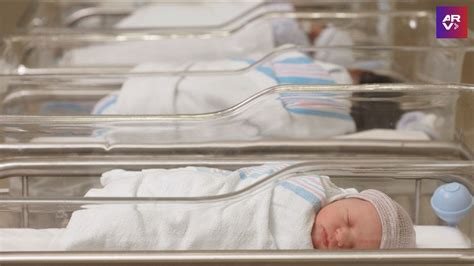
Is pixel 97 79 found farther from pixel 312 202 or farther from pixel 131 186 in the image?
pixel 312 202

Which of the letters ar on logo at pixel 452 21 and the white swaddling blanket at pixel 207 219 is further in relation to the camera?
the letters ar on logo at pixel 452 21

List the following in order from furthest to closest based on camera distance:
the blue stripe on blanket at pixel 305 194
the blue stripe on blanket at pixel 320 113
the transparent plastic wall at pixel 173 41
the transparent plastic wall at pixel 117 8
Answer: the transparent plastic wall at pixel 117 8 → the transparent plastic wall at pixel 173 41 → the blue stripe on blanket at pixel 320 113 → the blue stripe on blanket at pixel 305 194

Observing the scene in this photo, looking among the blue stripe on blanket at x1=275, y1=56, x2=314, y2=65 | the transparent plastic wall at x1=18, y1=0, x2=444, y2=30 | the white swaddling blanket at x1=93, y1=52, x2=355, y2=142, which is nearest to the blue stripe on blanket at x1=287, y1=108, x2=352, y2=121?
the white swaddling blanket at x1=93, y1=52, x2=355, y2=142

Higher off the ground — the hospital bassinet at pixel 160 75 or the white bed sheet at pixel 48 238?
the hospital bassinet at pixel 160 75

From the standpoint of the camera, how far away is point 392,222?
996 millimetres

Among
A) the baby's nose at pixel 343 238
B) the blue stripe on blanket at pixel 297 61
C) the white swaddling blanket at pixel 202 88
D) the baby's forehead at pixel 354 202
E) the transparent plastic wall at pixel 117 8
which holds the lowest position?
the baby's nose at pixel 343 238

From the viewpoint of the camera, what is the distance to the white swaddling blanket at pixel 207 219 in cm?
98

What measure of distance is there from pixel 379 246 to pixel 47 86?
24.8 inches

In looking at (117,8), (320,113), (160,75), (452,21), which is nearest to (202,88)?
(160,75)

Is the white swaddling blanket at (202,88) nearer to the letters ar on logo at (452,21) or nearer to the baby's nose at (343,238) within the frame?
the letters ar on logo at (452,21)

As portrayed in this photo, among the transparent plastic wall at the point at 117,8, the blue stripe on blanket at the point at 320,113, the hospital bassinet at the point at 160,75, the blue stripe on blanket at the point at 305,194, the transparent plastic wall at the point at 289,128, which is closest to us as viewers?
the blue stripe on blanket at the point at 305,194

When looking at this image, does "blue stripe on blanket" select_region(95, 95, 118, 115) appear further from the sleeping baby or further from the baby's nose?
the baby's nose

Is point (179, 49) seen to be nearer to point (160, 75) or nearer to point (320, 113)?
point (160, 75)

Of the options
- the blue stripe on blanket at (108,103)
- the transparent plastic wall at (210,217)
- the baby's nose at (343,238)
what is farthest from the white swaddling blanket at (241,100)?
the baby's nose at (343,238)
